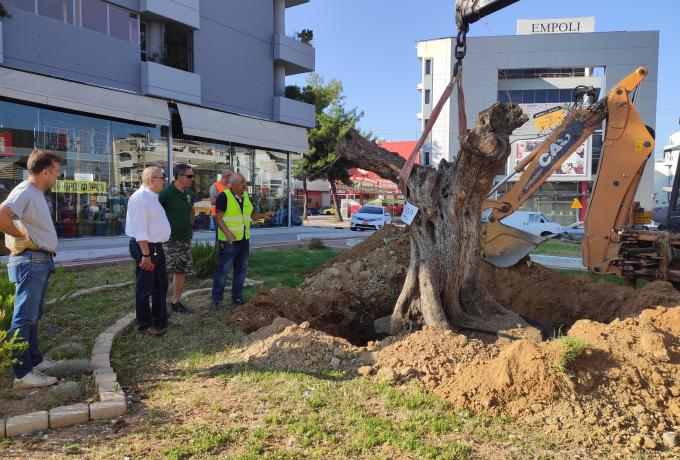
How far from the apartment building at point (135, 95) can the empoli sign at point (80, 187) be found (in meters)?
0.03

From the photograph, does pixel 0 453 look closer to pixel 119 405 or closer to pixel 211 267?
pixel 119 405

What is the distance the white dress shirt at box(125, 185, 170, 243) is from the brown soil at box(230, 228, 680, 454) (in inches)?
48.3

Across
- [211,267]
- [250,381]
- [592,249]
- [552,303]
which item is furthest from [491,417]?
[211,267]

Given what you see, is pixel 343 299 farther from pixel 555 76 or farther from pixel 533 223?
A: pixel 555 76

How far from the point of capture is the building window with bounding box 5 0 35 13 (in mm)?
13359

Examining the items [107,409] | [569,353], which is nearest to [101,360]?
[107,409]

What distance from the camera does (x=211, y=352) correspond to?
4574 millimetres

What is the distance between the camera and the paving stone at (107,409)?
331 centimetres

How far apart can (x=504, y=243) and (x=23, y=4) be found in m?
14.1

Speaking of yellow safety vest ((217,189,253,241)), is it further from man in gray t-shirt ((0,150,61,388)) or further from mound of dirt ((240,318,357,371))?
man in gray t-shirt ((0,150,61,388))

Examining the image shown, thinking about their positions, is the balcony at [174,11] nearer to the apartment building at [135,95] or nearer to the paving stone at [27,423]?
the apartment building at [135,95]

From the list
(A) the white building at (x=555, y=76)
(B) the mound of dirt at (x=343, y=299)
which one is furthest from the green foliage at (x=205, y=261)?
(A) the white building at (x=555, y=76)

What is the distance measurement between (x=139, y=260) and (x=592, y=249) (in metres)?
6.13

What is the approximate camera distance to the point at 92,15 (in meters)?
15.2
